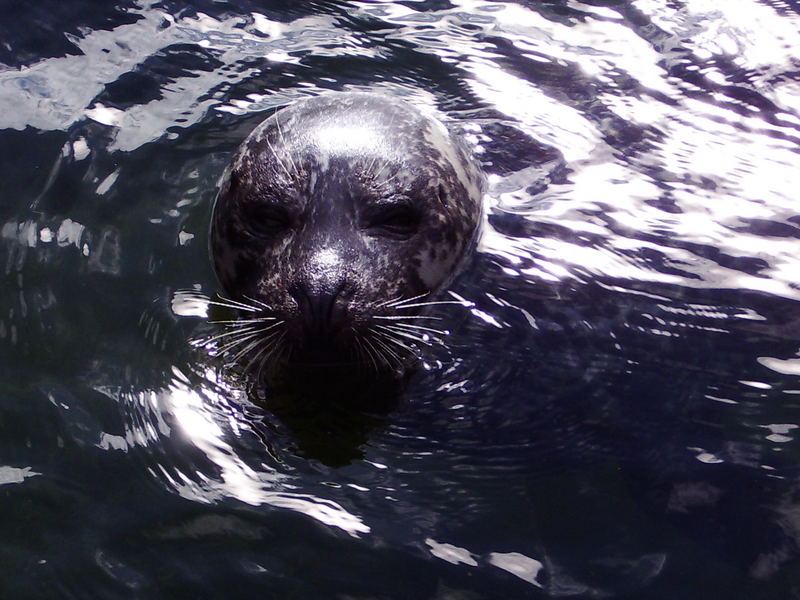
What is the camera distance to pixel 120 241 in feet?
16.9

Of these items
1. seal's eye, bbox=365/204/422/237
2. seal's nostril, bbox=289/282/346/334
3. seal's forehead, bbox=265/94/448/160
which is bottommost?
seal's nostril, bbox=289/282/346/334

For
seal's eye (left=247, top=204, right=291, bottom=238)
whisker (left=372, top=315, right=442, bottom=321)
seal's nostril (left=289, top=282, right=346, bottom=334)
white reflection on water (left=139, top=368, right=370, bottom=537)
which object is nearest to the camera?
white reflection on water (left=139, top=368, right=370, bottom=537)

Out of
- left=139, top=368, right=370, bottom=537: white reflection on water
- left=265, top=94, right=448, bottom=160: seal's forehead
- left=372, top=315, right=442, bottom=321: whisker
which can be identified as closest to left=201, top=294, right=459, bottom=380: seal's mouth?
left=372, top=315, right=442, bottom=321: whisker

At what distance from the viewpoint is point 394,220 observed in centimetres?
480

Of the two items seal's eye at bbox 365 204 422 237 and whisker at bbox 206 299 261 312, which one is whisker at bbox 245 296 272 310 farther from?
seal's eye at bbox 365 204 422 237

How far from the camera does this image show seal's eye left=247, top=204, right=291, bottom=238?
4703mm

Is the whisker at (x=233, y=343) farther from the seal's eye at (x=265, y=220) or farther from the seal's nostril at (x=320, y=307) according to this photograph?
the seal's eye at (x=265, y=220)

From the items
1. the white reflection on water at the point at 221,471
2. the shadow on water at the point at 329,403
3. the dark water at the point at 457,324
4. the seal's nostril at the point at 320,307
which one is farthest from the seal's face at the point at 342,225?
the white reflection on water at the point at 221,471

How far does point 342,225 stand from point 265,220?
371 millimetres

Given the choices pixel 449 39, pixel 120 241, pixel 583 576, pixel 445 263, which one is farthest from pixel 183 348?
pixel 449 39

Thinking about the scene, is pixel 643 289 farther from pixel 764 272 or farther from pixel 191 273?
pixel 191 273

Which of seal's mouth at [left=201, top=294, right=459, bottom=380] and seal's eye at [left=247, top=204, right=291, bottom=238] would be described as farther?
seal's eye at [left=247, top=204, right=291, bottom=238]

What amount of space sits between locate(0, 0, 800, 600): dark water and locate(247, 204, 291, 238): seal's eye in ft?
1.21

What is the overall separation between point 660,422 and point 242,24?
3700 mm
